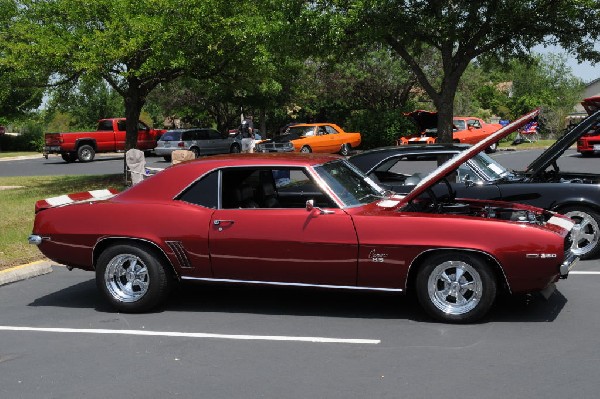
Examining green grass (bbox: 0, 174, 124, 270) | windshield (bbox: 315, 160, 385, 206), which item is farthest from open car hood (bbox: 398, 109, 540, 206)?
green grass (bbox: 0, 174, 124, 270)

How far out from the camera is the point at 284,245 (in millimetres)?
6289

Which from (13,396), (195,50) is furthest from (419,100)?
(13,396)

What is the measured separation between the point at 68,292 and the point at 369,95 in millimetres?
34103

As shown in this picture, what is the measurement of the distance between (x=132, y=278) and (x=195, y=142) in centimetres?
2534

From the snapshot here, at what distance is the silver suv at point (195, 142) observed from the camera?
3102 cm

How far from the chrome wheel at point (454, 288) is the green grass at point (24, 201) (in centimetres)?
535

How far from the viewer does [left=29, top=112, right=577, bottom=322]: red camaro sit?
5.98m

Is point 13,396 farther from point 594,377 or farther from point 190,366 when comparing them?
point 594,377

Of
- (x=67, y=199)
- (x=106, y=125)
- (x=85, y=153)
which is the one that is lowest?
(x=85, y=153)

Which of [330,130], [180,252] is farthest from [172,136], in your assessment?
[180,252]

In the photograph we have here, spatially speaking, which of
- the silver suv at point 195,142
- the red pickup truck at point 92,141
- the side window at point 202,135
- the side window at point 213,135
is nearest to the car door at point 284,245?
the silver suv at point 195,142

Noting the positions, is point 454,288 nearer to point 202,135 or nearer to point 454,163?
point 454,163

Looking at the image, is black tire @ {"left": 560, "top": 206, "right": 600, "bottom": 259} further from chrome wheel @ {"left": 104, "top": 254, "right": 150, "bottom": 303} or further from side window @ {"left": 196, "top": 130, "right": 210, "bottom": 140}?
side window @ {"left": 196, "top": 130, "right": 210, "bottom": 140}

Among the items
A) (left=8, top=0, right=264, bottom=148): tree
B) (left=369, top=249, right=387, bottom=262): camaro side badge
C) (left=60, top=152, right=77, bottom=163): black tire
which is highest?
(left=8, top=0, right=264, bottom=148): tree
